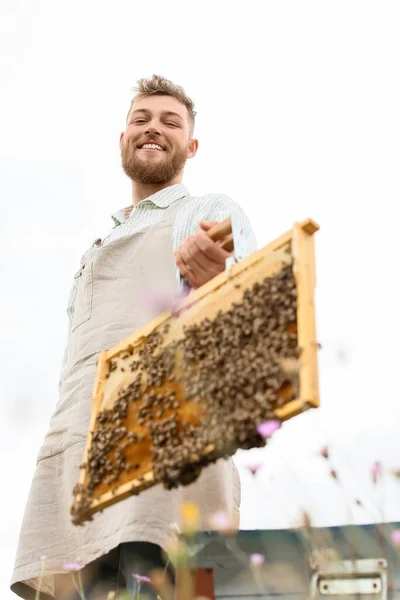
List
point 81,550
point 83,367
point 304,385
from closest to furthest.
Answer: point 304,385
point 81,550
point 83,367

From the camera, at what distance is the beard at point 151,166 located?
4.84m

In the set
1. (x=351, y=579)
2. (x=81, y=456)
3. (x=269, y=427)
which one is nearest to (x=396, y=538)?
(x=351, y=579)

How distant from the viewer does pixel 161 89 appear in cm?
508

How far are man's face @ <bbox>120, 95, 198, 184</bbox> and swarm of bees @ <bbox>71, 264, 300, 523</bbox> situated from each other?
2.00m

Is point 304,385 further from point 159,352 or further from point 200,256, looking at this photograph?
point 200,256

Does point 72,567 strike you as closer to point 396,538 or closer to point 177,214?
point 396,538

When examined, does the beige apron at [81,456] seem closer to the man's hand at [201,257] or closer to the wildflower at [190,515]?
the wildflower at [190,515]

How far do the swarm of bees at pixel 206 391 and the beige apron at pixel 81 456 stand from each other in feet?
1.86

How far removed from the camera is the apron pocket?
166 inches

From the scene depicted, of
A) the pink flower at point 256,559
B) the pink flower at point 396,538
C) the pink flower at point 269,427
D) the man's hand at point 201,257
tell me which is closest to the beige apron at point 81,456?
the pink flower at point 256,559

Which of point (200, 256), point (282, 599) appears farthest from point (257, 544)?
point (200, 256)

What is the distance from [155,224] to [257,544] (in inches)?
78.4

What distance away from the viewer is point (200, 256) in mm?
3242

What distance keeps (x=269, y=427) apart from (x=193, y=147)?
3.21 m
